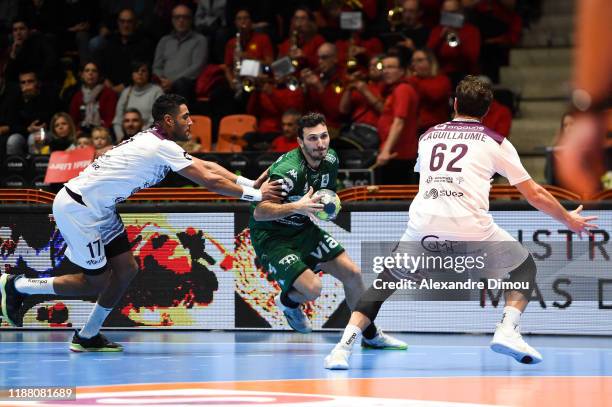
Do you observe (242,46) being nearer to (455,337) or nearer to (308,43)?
(308,43)

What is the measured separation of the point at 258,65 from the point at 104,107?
8.66 ft

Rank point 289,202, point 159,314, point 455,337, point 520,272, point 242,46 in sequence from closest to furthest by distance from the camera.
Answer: point 520,272
point 289,202
point 455,337
point 159,314
point 242,46

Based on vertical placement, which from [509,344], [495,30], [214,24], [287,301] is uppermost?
[214,24]

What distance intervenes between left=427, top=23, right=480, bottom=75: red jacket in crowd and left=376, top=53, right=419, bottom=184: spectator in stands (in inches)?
38.8

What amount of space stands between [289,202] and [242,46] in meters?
6.89

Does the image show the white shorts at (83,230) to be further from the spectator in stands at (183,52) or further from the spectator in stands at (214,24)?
the spectator in stands at (214,24)

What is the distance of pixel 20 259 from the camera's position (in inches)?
411

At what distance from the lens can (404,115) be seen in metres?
12.0

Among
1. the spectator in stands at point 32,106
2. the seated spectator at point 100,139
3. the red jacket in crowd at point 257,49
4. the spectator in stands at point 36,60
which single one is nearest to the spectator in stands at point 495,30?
the red jacket in crowd at point 257,49

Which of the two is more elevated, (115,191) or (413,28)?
(413,28)

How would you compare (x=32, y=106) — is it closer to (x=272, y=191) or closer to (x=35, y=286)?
(x=35, y=286)

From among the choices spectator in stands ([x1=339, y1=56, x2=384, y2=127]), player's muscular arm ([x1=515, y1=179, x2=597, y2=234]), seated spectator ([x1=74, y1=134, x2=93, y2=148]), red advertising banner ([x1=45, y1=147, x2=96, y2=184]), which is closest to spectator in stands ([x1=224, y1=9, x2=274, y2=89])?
spectator in stands ([x1=339, y1=56, x2=384, y2=127])

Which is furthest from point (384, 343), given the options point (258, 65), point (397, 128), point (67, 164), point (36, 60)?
point (36, 60)

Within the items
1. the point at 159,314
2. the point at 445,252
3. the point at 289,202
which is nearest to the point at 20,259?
the point at 159,314
